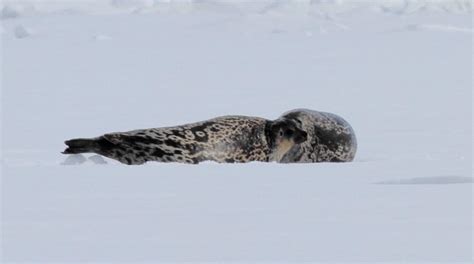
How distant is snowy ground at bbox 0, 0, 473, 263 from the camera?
359 cm

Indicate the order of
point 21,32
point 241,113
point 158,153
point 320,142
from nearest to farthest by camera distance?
point 158,153 → point 320,142 → point 241,113 → point 21,32

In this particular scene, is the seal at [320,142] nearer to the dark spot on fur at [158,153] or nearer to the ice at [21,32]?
the dark spot on fur at [158,153]

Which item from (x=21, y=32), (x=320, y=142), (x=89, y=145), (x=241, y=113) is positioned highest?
(x=21, y=32)

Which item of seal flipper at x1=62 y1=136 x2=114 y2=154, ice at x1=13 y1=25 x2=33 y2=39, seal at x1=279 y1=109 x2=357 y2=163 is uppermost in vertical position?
ice at x1=13 y1=25 x2=33 y2=39

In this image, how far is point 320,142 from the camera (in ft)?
21.6

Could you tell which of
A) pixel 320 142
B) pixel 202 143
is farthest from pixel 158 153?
pixel 320 142

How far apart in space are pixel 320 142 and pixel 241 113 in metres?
2.70

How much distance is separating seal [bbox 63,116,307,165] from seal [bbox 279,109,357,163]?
68mm

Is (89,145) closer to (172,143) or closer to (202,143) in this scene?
(172,143)

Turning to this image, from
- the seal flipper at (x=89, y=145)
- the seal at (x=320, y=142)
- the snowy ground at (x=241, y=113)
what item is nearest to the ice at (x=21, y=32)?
the snowy ground at (x=241, y=113)

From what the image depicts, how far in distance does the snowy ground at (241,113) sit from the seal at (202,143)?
148 millimetres

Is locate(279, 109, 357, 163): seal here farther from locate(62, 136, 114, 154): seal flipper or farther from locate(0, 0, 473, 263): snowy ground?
locate(62, 136, 114, 154): seal flipper

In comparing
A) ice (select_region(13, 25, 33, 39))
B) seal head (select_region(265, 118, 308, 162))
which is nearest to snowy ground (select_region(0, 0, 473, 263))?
ice (select_region(13, 25, 33, 39))

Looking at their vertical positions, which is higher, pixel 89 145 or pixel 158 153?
pixel 89 145
